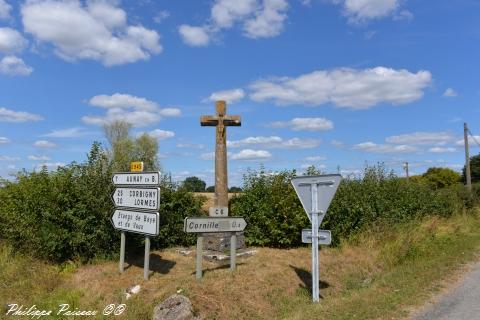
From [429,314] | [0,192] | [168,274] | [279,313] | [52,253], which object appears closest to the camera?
[429,314]

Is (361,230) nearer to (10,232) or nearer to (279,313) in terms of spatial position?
(279,313)

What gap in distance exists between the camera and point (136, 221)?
28.4 feet

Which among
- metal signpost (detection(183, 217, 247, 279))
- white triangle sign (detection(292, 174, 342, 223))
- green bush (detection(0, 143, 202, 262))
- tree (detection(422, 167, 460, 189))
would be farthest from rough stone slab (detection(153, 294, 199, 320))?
tree (detection(422, 167, 460, 189))

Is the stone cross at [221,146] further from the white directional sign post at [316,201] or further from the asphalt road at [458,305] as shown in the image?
the asphalt road at [458,305]

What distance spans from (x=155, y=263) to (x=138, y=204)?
1661 mm

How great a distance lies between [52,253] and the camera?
9.58m

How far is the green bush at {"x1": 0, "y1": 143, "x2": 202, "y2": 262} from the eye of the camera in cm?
934

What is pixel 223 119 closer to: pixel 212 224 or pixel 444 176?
pixel 212 224

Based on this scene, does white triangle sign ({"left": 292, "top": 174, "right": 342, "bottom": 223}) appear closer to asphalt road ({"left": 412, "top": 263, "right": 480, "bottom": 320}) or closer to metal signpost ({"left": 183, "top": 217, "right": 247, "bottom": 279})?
metal signpost ({"left": 183, "top": 217, "right": 247, "bottom": 279})

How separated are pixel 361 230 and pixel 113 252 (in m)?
6.90

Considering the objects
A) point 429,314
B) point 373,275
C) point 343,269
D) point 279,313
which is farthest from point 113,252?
point 429,314

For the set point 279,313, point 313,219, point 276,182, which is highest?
point 276,182

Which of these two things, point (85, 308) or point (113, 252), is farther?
point (113, 252)

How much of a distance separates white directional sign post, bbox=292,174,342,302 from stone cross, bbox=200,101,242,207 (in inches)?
142
